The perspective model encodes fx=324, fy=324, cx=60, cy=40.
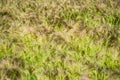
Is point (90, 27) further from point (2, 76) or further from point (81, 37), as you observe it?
point (2, 76)

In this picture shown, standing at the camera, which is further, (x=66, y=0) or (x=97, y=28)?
(x=66, y=0)

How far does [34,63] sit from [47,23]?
0.60 meters

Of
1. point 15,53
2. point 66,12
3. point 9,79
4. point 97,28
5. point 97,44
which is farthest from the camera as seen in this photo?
point 66,12

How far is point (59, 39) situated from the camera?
2.72 m

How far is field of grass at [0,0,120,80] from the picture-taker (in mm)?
2434

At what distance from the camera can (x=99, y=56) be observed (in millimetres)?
2592

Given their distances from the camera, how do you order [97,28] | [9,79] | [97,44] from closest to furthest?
[9,79], [97,44], [97,28]

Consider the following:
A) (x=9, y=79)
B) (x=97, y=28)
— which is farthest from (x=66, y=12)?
(x=9, y=79)

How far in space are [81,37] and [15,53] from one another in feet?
1.96

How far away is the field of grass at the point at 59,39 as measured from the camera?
243 centimetres

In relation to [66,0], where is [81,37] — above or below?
below

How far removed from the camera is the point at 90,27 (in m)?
2.93

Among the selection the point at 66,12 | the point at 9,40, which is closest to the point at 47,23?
the point at 66,12

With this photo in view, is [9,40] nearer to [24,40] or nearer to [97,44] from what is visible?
[24,40]
